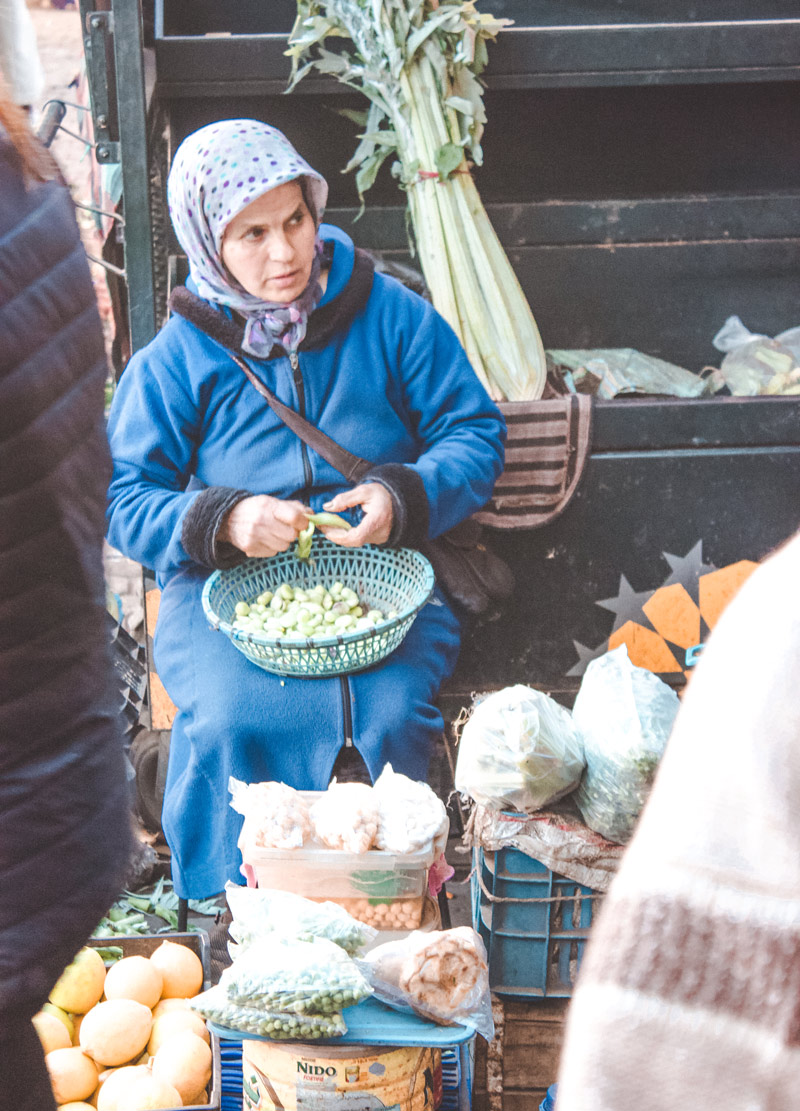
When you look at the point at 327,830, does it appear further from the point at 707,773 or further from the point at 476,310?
the point at 476,310

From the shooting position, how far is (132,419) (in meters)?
2.59

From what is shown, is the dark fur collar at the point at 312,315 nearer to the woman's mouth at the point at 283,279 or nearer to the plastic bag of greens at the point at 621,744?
the woman's mouth at the point at 283,279

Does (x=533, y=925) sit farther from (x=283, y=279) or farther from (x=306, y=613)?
(x=283, y=279)

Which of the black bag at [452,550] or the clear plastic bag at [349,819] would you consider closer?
the clear plastic bag at [349,819]

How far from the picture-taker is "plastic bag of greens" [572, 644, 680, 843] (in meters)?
2.11

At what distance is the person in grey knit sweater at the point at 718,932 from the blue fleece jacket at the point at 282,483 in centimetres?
181

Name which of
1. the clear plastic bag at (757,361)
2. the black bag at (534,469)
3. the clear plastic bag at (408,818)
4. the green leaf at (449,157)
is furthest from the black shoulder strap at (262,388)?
the clear plastic bag at (757,361)

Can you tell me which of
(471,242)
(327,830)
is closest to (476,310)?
(471,242)

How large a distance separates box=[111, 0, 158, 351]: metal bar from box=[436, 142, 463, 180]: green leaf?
845 millimetres

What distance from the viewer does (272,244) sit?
8.02 ft

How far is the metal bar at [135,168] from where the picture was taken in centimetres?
283

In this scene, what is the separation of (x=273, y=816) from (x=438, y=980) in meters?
0.45

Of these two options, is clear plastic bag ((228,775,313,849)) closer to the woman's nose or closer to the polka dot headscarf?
the polka dot headscarf

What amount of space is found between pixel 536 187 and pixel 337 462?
165 cm
